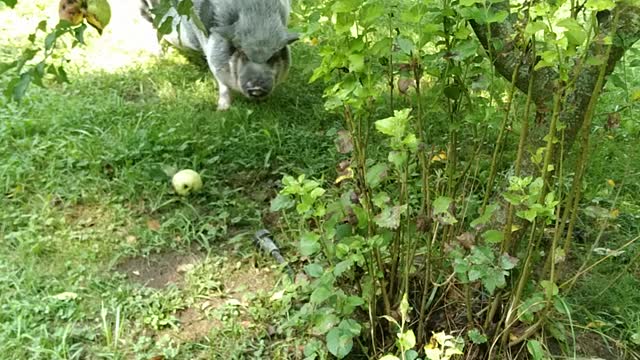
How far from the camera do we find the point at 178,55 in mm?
5930

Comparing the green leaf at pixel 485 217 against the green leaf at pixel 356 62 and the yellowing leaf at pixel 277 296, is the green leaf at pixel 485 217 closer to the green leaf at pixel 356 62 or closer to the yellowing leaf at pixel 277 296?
the green leaf at pixel 356 62

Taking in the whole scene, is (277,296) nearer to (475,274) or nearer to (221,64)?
(475,274)

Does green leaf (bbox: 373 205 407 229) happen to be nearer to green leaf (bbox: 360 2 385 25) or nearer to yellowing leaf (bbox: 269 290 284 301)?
green leaf (bbox: 360 2 385 25)

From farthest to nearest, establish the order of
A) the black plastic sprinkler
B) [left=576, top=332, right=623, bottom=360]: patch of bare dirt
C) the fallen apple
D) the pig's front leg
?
the pig's front leg, the fallen apple, the black plastic sprinkler, [left=576, top=332, right=623, bottom=360]: patch of bare dirt

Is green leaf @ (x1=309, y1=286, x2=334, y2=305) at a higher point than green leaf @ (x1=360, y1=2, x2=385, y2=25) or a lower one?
lower

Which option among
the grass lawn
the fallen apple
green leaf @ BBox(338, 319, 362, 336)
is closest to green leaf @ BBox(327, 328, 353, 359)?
green leaf @ BBox(338, 319, 362, 336)

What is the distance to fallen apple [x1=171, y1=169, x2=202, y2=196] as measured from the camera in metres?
3.92

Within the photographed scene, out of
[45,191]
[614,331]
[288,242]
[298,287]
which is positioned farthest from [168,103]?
[614,331]

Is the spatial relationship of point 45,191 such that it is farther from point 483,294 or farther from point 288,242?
point 483,294

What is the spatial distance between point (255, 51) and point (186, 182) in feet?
4.71

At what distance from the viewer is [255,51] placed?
5.02 meters

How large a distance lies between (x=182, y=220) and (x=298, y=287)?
85cm

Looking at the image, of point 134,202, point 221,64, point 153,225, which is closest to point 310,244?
point 153,225

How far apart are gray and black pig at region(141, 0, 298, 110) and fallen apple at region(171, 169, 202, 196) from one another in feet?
3.85
